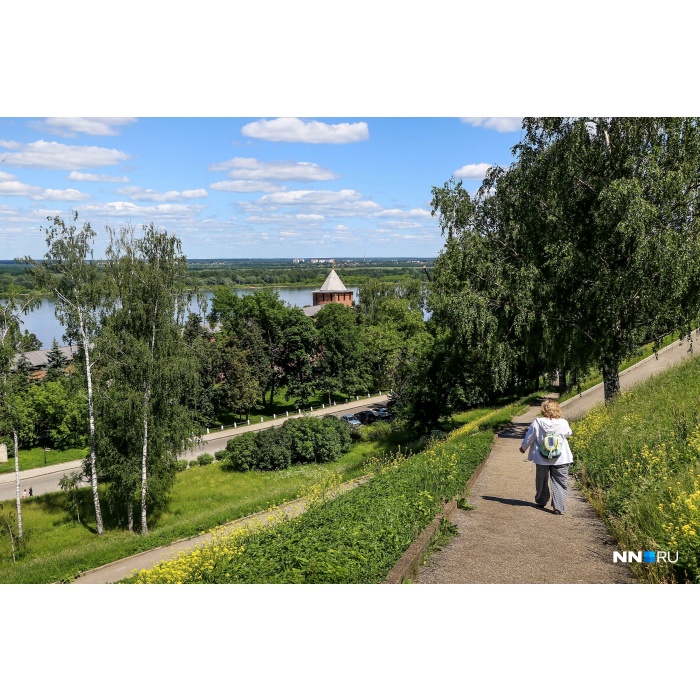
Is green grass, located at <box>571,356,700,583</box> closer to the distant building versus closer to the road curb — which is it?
the road curb

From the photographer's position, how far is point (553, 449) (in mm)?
5699

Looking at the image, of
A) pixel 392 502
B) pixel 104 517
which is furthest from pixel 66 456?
pixel 392 502

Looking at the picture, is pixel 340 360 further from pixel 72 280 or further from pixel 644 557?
pixel 644 557

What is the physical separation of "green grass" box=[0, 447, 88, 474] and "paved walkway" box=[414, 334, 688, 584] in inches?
1009

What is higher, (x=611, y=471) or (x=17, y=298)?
(x=17, y=298)

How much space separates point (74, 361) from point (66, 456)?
14.1m

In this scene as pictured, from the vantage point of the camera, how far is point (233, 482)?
22.4 m

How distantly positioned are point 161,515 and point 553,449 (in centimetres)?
1625

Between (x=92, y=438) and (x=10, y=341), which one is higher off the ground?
(x=10, y=341)

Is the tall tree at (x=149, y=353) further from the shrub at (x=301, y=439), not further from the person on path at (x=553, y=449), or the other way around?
the person on path at (x=553, y=449)

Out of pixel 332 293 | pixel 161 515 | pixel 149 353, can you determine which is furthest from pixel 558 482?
pixel 332 293

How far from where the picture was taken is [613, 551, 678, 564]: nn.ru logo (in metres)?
4.36

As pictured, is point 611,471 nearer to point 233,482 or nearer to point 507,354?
point 507,354

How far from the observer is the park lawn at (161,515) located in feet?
38.3
